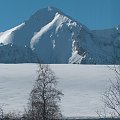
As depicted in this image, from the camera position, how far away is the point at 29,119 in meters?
17.9

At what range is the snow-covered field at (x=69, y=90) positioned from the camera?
33156 mm

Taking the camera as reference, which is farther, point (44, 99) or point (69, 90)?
point (69, 90)

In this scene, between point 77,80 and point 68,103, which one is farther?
point 77,80

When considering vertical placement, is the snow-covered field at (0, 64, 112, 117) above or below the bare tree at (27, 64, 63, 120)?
above

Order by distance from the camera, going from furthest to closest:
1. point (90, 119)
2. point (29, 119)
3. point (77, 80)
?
point (77, 80) < point (90, 119) < point (29, 119)

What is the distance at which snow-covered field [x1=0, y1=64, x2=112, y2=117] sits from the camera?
33.2m

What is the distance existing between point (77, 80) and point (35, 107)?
99.1 ft

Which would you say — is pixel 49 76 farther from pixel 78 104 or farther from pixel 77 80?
pixel 77 80

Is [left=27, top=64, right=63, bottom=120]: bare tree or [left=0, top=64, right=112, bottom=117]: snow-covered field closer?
[left=27, top=64, right=63, bottom=120]: bare tree

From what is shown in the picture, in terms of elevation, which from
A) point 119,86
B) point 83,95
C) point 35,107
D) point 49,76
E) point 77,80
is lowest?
point 119,86

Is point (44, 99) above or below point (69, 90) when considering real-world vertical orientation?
below

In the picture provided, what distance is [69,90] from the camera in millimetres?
43875

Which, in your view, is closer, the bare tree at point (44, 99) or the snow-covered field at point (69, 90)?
the bare tree at point (44, 99)

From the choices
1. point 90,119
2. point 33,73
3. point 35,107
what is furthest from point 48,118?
point 33,73
